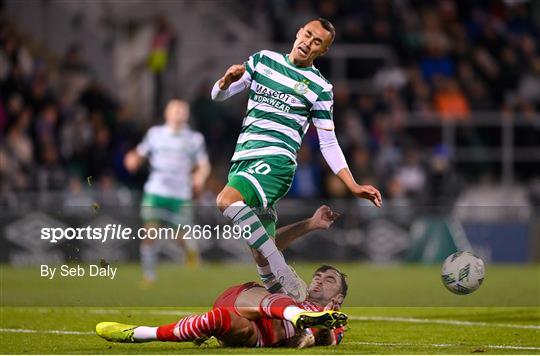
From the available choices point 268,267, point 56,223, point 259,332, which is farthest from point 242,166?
point 56,223

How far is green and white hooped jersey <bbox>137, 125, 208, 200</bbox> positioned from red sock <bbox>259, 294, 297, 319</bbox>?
29.5 feet

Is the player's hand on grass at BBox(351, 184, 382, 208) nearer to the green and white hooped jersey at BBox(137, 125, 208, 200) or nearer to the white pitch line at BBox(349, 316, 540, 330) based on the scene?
the white pitch line at BBox(349, 316, 540, 330)

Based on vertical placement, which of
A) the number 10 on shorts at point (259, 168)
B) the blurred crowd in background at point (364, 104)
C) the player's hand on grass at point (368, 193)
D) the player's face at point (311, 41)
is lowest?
the player's hand on grass at point (368, 193)

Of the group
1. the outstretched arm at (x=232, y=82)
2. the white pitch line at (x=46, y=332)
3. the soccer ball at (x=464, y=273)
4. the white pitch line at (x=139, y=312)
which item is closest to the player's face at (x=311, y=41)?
the outstretched arm at (x=232, y=82)

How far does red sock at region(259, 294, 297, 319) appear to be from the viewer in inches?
326

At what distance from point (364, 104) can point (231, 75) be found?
45.4 ft

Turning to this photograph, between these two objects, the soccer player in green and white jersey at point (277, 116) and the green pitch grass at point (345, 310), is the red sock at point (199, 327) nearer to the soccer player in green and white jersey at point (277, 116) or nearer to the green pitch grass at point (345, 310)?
the green pitch grass at point (345, 310)

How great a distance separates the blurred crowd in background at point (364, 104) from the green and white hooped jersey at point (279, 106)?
35.9 feet

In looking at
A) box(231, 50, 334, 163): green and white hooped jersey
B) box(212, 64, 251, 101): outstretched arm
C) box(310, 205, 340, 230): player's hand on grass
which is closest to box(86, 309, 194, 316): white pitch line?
box(310, 205, 340, 230): player's hand on grass

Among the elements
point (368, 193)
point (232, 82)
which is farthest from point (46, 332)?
point (368, 193)

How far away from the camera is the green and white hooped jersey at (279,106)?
9.49 metres

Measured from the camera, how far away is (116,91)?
23.7m

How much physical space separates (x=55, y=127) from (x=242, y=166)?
1204cm

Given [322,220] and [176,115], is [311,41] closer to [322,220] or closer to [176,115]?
[322,220]
